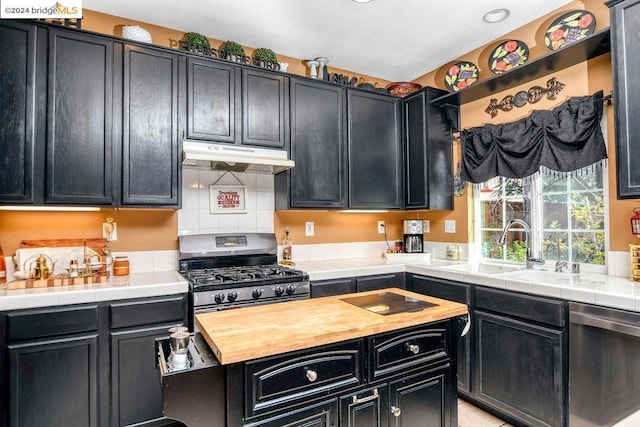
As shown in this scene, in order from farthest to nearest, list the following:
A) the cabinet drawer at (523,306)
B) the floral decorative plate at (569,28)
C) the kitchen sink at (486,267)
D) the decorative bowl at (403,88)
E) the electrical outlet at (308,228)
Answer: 1. the decorative bowl at (403,88)
2. the electrical outlet at (308,228)
3. the kitchen sink at (486,267)
4. the floral decorative plate at (569,28)
5. the cabinet drawer at (523,306)

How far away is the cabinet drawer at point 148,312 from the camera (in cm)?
212

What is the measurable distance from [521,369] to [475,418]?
1.62 ft

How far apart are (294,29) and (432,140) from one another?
1.55 m

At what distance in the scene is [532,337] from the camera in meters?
2.20

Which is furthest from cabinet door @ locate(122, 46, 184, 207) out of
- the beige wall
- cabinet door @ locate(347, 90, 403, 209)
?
→ cabinet door @ locate(347, 90, 403, 209)

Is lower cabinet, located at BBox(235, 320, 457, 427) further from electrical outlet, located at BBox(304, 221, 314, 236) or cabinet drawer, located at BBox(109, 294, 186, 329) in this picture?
electrical outlet, located at BBox(304, 221, 314, 236)

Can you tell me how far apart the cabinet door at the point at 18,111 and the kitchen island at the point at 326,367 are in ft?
5.07

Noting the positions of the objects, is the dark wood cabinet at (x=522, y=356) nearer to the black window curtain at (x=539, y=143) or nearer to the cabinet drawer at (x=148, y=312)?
the black window curtain at (x=539, y=143)

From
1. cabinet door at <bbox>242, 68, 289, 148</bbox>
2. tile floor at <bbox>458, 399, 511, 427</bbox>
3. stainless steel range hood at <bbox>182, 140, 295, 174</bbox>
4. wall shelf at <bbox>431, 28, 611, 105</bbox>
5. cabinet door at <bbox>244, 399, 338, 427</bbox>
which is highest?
wall shelf at <bbox>431, 28, 611, 105</bbox>

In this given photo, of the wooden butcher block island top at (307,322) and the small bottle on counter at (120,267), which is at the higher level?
the small bottle on counter at (120,267)

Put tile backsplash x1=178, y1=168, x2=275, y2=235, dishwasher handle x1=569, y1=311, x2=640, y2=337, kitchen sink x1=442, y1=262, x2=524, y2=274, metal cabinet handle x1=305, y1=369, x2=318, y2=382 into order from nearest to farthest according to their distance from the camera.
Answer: metal cabinet handle x1=305, y1=369, x2=318, y2=382
dishwasher handle x1=569, y1=311, x2=640, y2=337
kitchen sink x1=442, y1=262, x2=524, y2=274
tile backsplash x1=178, y1=168, x2=275, y2=235

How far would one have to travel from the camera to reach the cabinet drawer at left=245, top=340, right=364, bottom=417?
122cm

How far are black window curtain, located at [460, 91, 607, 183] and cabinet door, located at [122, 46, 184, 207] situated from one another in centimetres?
250

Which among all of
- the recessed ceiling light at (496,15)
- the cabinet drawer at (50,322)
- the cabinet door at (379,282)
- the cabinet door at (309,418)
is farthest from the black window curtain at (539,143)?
the cabinet drawer at (50,322)
